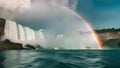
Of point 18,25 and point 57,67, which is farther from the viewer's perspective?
point 18,25

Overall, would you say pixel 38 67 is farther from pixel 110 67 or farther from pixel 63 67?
pixel 110 67

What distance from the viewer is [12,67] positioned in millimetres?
34875

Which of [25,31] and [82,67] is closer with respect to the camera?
[82,67]

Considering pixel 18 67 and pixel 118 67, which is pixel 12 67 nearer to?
pixel 18 67

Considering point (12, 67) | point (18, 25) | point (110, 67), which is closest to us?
point (12, 67)

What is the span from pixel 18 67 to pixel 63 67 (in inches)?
318

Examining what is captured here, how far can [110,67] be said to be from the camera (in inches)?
1467

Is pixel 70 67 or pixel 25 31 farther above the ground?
pixel 25 31

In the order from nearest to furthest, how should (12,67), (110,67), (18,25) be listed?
(12,67) < (110,67) < (18,25)

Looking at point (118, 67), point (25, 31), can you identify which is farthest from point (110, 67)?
point (25, 31)

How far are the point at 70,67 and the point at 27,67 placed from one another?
304 inches

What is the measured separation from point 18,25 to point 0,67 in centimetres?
16564

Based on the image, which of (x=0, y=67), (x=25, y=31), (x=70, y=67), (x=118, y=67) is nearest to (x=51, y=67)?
(x=70, y=67)

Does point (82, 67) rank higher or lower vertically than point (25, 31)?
lower
